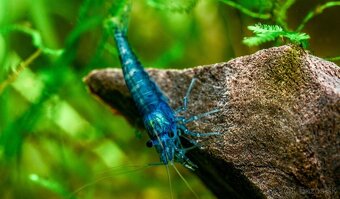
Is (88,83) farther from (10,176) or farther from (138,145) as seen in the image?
(10,176)

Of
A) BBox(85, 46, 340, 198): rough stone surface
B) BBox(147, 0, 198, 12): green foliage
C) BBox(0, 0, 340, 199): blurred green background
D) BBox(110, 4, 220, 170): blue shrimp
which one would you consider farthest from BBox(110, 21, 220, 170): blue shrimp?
BBox(0, 0, 340, 199): blurred green background

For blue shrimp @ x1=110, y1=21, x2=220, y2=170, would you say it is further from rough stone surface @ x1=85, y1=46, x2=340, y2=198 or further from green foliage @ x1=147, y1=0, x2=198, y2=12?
green foliage @ x1=147, y1=0, x2=198, y2=12

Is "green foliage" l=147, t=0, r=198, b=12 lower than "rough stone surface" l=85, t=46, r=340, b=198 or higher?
higher

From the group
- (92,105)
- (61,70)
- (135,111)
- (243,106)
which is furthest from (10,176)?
(243,106)

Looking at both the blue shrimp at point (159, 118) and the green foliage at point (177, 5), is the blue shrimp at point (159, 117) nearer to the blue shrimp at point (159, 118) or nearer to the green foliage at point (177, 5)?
the blue shrimp at point (159, 118)

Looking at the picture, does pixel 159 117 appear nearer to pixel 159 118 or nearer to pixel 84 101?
pixel 159 118

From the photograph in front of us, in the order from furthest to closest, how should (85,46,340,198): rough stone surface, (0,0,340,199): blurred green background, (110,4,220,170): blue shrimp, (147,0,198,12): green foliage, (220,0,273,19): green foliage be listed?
(0,0,340,199): blurred green background → (147,0,198,12): green foliage → (220,0,273,19): green foliage → (110,4,220,170): blue shrimp → (85,46,340,198): rough stone surface
